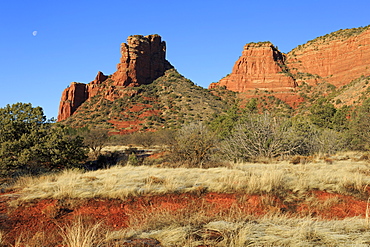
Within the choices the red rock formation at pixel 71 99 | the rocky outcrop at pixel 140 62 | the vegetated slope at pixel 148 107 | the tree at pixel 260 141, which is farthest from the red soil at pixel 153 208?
the red rock formation at pixel 71 99

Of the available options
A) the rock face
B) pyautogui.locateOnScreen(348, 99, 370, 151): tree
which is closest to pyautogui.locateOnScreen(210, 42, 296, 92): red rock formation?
the rock face

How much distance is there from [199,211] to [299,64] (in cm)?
11153

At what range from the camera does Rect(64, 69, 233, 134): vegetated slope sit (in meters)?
67.8

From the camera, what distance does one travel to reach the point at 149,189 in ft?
25.3

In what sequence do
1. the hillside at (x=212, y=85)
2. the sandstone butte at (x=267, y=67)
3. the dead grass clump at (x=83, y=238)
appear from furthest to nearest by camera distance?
the sandstone butte at (x=267, y=67) < the hillside at (x=212, y=85) < the dead grass clump at (x=83, y=238)

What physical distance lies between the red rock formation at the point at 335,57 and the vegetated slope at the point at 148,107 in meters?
37.0

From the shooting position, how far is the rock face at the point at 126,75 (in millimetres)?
86875

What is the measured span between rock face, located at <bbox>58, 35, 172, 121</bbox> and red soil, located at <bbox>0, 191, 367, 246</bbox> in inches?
3116

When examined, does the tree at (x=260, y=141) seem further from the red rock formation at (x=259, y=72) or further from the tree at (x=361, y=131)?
the red rock formation at (x=259, y=72)

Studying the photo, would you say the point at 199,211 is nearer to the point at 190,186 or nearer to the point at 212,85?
the point at 190,186

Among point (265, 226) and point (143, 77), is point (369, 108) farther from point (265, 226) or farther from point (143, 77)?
point (143, 77)

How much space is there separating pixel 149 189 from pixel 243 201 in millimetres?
2859

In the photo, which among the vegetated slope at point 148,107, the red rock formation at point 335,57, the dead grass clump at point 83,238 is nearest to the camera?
the dead grass clump at point 83,238

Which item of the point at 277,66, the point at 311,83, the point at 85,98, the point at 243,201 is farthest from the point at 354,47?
the point at 243,201
